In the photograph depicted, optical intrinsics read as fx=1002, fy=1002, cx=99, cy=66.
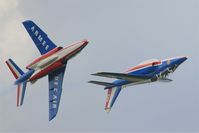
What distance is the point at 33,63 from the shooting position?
14762 centimetres

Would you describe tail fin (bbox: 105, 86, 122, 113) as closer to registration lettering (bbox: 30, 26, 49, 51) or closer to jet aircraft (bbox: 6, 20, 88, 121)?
jet aircraft (bbox: 6, 20, 88, 121)

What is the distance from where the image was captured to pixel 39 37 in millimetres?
150750

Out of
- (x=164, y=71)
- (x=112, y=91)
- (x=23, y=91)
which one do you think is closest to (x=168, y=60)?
(x=164, y=71)

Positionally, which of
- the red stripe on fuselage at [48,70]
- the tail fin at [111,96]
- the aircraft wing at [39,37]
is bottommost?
the tail fin at [111,96]

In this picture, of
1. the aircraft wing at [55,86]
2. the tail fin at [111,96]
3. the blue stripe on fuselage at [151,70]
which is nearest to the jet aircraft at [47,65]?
the aircraft wing at [55,86]

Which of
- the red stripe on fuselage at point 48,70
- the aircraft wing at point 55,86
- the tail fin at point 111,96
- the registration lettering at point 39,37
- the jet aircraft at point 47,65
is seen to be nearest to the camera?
the jet aircraft at point 47,65

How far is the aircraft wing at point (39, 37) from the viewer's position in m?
149

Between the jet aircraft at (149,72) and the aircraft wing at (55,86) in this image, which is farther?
the aircraft wing at (55,86)

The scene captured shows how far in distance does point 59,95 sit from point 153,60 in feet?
51.4

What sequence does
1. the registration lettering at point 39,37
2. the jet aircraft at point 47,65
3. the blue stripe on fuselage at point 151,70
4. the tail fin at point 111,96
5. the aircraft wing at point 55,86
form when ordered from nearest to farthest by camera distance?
the blue stripe on fuselage at point 151,70
the jet aircraft at point 47,65
the aircraft wing at point 55,86
the registration lettering at point 39,37
the tail fin at point 111,96

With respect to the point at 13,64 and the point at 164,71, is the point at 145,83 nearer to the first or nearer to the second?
the point at 164,71

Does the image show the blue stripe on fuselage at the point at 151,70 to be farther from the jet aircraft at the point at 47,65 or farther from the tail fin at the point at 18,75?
the tail fin at the point at 18,75

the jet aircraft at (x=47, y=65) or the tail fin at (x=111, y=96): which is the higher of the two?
the jet aircraft at (x=47, y=65)

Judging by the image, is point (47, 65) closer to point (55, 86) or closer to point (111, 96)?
point (55, 86)
